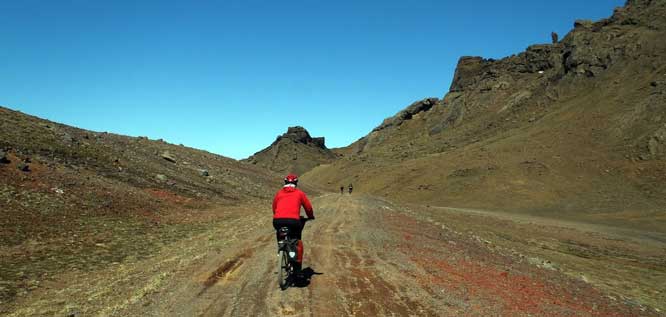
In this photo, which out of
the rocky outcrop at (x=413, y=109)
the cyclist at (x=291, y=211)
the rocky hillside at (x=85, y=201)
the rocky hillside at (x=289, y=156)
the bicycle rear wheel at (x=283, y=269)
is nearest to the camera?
the bicycle rear wheel at (x=283, y=269)

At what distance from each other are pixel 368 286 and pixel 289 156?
575 ft

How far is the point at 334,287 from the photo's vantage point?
9406mm

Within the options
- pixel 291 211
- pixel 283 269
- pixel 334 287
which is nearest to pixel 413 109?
pixel 291 211

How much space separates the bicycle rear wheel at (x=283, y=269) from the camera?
9117 mm

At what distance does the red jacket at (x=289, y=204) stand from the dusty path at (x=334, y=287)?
1.51 m

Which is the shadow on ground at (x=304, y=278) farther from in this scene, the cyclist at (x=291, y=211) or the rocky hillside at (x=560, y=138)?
the rocky hillside at (x=560, y=138)

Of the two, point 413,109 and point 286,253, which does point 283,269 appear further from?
point 413,109

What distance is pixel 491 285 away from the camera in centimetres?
1131

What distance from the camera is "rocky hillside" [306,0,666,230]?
5153 centimetres

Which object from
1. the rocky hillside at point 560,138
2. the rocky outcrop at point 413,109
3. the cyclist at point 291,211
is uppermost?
the rocky outcrop at point 413,109

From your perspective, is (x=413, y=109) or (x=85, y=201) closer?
(x=85, y=201)

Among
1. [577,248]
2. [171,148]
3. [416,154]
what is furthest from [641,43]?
[171,148]

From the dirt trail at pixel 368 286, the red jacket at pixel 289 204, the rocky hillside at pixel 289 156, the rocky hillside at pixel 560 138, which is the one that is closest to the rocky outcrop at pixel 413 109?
the rocky hillside at pixel 560 138

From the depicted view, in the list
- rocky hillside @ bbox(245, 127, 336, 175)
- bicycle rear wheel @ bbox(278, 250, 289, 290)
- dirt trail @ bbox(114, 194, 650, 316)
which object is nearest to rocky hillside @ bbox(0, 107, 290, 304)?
dirt trail @ bbox(114, 194, 650, 316)
